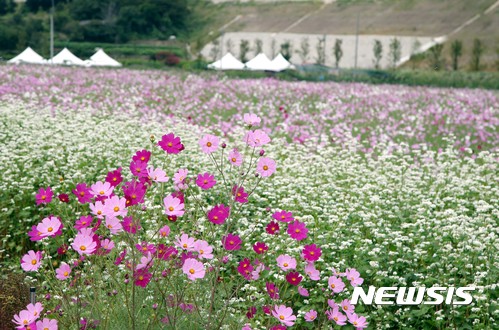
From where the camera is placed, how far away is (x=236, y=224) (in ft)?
19.2

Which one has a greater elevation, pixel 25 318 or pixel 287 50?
pixel 287 50

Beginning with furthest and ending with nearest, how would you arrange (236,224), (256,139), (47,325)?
1. (236,224)
2. (256,139)
3. (47,325)

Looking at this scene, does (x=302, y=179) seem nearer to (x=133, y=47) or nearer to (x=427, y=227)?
(x=427, y=227)

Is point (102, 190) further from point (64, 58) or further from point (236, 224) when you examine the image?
point (64, 58)

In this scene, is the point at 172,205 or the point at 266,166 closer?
the point at 172,205

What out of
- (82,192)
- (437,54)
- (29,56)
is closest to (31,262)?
(82,192)

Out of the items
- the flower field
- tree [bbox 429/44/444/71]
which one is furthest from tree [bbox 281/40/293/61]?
the flower field

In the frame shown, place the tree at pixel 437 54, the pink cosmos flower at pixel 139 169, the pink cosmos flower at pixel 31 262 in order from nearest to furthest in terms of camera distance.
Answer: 1. the pink cosmos flower at pixel 31 262
2. the pink cosmos flower at pixel 139 169
3. the tree at pixel 437 54

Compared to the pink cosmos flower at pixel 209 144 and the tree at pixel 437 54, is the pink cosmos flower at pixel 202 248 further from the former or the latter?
the tree at pixel 437 54

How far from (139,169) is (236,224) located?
2.74 meters

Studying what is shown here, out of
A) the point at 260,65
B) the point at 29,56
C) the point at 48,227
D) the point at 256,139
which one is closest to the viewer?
the point at 48,227

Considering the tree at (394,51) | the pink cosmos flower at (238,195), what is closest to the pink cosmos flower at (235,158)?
the pink cosmos flower at (238,195)

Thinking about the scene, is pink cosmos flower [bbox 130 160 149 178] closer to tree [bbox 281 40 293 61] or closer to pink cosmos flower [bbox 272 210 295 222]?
pink cosmos flower [bbox 272 210 295 222]

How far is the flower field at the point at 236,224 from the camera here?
3.22 m
